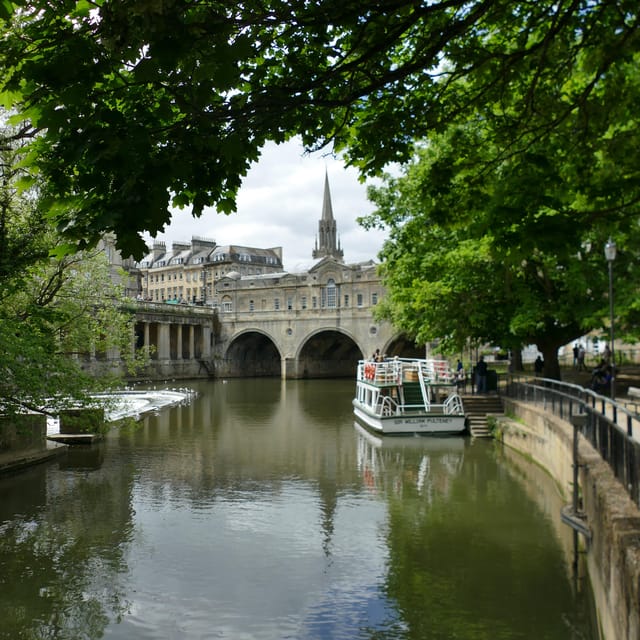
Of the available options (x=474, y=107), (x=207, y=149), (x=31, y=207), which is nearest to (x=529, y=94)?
(x=474, y=107)

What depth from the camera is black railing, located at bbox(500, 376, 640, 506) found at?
7867 mm

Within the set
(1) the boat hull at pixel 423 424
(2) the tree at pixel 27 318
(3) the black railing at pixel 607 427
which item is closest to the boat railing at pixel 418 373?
(1) the boat hull at pixel 423 424

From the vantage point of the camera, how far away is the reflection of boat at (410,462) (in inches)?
689

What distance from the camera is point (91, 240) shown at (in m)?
5.16

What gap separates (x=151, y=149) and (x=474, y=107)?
14.9 ft

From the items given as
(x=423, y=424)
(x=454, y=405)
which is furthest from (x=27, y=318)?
(x=454, y=405)

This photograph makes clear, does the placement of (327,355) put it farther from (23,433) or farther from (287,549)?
(287,549)

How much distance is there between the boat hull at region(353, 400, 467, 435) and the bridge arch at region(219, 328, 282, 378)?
146 ft

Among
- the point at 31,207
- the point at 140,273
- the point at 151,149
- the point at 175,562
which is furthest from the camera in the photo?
the point at 140,273

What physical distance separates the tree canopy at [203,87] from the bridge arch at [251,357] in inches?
2441

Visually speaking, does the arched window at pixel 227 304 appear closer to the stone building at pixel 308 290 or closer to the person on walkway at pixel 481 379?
the stone building at pixel 308 290

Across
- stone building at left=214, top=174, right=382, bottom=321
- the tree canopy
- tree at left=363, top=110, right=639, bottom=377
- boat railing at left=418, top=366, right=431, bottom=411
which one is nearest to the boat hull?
boat railing at left=418, top=366, right=431, bottom=411

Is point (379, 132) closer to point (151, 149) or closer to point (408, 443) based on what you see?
point (151, 149)

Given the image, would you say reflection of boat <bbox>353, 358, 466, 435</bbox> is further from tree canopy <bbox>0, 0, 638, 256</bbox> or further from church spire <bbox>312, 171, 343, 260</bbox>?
church spire <bbox>312, 171, 343, 260</bbox>
